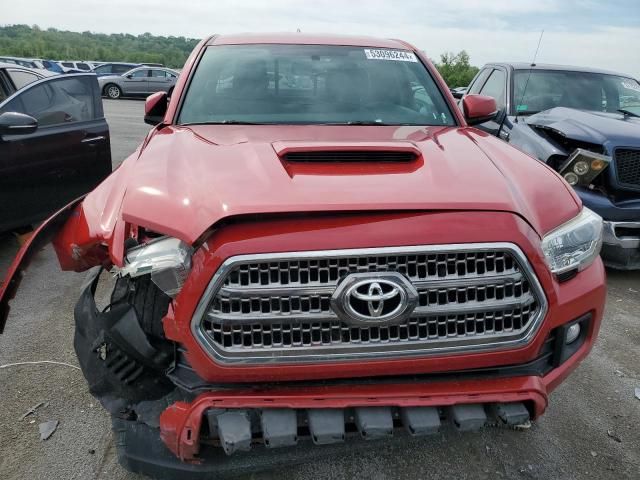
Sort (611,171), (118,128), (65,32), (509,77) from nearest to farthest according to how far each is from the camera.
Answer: (611,171), (509,77), (118,128), (65,32)

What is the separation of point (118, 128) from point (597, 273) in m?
13.2

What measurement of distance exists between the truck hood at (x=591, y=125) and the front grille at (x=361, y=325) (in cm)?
341

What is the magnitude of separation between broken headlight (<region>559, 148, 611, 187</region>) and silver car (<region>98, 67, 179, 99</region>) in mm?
21141

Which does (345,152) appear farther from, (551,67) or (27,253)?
(551,67)

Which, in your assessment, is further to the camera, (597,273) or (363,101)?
(363,101)

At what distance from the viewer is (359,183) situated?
2002 millimetres

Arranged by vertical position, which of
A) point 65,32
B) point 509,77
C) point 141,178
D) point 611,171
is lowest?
point 65,32

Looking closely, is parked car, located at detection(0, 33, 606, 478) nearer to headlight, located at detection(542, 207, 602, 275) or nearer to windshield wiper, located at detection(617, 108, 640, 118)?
headlight, located at detection(542, 207, 602, 275)

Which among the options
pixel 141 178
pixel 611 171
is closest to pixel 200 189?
pixel 141 178

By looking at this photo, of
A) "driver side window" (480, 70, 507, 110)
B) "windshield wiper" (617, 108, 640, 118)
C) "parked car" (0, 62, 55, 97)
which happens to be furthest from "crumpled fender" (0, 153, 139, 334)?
"windshield wiper" (617, 108, 640, 118)

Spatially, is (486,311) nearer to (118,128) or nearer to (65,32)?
(118,128)

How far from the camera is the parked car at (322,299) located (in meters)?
1.77

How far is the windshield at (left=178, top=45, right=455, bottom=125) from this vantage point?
3156mm

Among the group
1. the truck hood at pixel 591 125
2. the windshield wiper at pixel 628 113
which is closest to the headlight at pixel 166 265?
the truck hood at pixel 591 125
